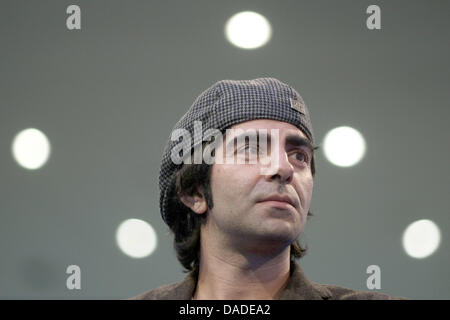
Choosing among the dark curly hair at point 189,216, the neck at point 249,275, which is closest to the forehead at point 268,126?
the dark curly hair at point 189,216

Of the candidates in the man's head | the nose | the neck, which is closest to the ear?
the man's head

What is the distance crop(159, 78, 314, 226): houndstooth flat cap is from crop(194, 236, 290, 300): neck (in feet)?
1.00

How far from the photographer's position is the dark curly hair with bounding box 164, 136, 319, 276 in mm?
1550

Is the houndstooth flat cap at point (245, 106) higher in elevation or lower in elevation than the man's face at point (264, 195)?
higher

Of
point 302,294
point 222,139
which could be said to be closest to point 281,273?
point 302,294

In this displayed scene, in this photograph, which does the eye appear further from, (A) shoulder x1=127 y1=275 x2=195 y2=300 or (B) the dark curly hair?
(A) shoulder x1=127 y1=275 x2=195 y2=300

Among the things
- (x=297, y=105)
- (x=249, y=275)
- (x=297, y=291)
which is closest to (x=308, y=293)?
(x=297, y=291)

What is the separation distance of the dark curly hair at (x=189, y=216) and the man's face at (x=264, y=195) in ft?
0.15

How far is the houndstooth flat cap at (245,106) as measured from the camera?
59.7 inches

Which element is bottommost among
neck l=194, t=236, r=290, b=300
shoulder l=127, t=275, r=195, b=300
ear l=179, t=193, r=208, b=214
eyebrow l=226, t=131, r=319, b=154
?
shoulder l=127, t=275, r=195, b=300

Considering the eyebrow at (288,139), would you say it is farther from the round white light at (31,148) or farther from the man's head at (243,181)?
the round white light at (31,148)
